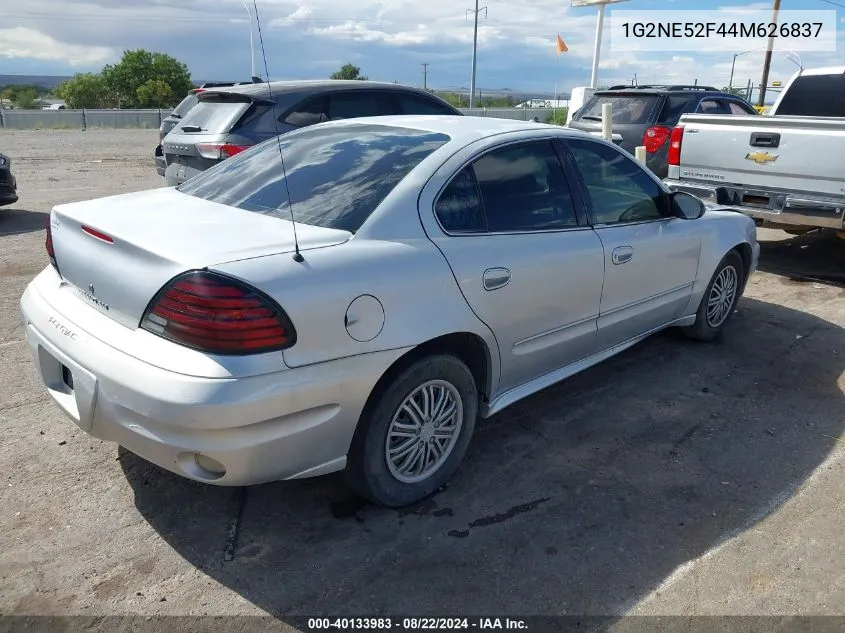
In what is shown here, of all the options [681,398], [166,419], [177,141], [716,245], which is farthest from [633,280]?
[177,141]

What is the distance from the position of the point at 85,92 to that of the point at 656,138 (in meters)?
71.5

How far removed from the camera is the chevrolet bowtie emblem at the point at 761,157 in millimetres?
6674

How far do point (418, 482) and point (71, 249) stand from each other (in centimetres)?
181

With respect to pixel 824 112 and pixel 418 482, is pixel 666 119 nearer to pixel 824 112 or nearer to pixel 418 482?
pixel 824 112

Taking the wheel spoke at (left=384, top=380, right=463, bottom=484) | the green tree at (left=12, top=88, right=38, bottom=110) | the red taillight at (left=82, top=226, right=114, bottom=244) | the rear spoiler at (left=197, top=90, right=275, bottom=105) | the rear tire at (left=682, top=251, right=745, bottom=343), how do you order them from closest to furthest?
1. the red taillight at (left=82, top=226, right=114, bottom=244)
2. the wheel spoke at (left=384, top=380, right=463, bottom=484)
3. the rear tire at (left=682, top=251, right=745, bottom=343)
4. the rear spoiler at (left=197, top=90, right=275, bottom=105)
5. the green tree at (left=12, top=88, right=38, bottom=110)

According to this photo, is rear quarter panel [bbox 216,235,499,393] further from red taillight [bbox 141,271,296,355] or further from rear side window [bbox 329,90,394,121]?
rear side window [bbox 329,90,394,121]

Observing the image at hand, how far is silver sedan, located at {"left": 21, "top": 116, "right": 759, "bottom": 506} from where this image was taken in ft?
8.01

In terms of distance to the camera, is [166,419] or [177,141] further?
[177,141]

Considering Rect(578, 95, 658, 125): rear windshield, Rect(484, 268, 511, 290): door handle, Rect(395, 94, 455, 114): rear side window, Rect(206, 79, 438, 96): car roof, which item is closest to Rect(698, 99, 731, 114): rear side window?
Rect(578, 95, 658, 125): rear windshield

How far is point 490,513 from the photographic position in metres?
3.07

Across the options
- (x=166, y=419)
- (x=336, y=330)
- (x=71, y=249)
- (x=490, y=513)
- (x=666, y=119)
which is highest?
(x=666, y=119)

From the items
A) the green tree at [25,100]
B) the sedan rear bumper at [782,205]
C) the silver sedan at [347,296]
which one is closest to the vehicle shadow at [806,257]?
the sedan rear bumper at [782,205]

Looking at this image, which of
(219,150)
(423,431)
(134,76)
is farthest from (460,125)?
(134,76)

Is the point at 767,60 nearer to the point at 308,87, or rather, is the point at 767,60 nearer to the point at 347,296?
the point at 308,87
